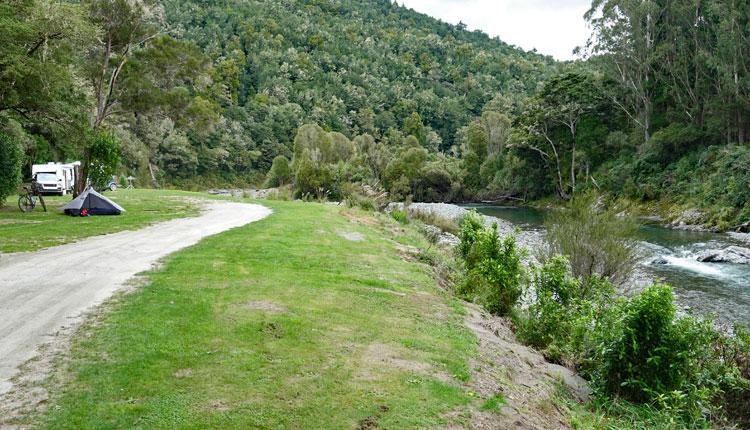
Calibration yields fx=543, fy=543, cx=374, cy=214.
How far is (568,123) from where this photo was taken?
228 ft

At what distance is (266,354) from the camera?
773 cm

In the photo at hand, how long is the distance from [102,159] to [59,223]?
11102 mm

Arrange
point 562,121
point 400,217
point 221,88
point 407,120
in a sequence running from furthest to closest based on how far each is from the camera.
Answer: point 407,120, point 221,88, point 562,121, point 400,217

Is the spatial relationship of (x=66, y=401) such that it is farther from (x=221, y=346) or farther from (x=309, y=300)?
(x=309, y=300)

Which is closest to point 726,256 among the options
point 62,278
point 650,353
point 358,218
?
point 358,218

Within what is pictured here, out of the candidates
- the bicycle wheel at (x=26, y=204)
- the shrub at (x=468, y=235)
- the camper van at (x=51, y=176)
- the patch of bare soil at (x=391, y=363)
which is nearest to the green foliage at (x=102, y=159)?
the camper van at (x=51, y=176)

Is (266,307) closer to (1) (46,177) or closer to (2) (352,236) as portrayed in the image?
(2) (352,236)

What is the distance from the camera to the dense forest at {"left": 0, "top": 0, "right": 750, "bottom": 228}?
2367 cm

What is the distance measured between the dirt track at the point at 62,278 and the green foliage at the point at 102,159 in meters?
12.4

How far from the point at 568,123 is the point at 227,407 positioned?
70.1 meters

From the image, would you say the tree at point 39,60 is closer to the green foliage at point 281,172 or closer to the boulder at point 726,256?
Result: the boulder at point 726,256

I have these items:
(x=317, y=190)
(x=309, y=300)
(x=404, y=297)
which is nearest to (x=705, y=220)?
(x=317, y=190)

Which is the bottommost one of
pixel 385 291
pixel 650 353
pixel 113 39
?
pixel 650 353

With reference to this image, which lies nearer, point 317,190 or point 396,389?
point 396,389
